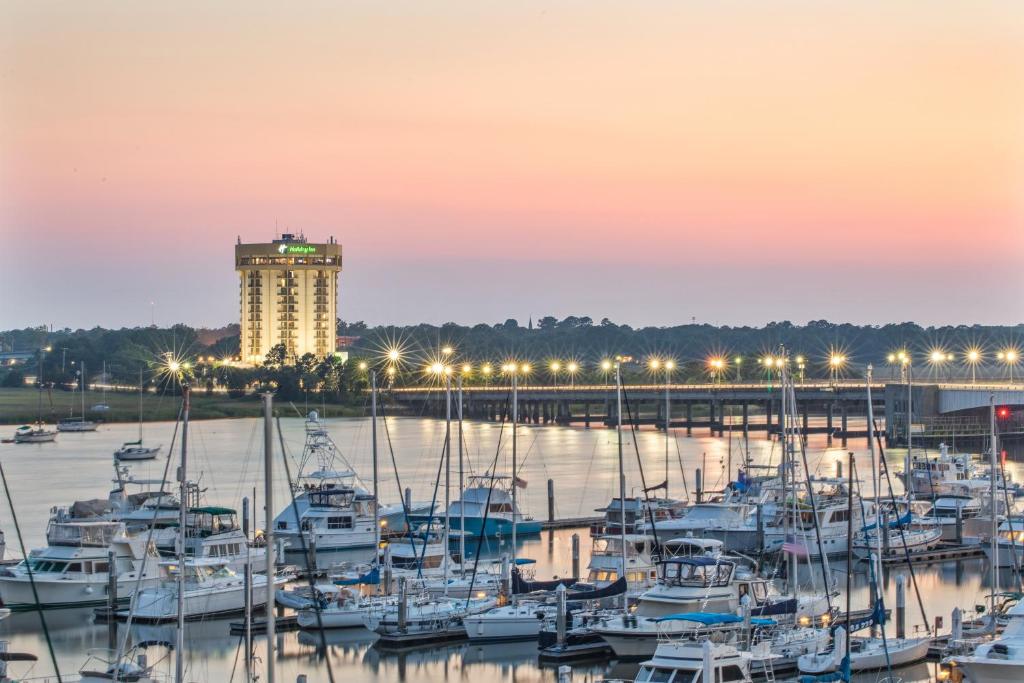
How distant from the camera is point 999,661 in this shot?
29.3 m

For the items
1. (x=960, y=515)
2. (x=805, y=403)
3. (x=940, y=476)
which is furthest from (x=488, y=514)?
(x=805, y=403)

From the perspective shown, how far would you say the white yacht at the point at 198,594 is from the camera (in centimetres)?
4334

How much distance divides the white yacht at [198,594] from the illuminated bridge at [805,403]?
118 feet

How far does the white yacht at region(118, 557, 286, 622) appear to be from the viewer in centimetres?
4334

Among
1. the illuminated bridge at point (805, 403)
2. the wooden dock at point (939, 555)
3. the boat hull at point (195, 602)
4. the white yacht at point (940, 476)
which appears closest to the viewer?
the boat hull at point (195, 602)

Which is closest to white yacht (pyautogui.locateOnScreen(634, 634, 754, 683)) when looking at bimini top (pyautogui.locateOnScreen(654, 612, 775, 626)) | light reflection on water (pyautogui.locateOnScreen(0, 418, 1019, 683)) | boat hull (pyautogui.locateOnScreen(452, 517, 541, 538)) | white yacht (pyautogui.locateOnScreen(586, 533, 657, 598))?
bimini top (pyautogui.locateOnScreen(654, 612, 775, 626))

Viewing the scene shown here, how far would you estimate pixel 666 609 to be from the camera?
3794cm

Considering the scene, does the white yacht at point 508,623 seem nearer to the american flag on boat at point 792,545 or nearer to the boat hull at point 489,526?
the american flag on boat at point 792,545

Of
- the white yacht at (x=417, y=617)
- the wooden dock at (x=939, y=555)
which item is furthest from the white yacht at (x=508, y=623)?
the wooden dock at (x=939, y=555)

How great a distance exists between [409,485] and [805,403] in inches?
2568

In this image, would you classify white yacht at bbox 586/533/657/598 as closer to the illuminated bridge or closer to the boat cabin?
the boat cabin

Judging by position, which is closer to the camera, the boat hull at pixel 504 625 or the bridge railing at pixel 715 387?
the boat hull at pixel 504 625

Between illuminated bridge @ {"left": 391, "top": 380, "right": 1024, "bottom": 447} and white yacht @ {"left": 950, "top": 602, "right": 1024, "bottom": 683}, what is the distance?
51278 millimetres

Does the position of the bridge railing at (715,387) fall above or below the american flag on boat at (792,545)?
above
